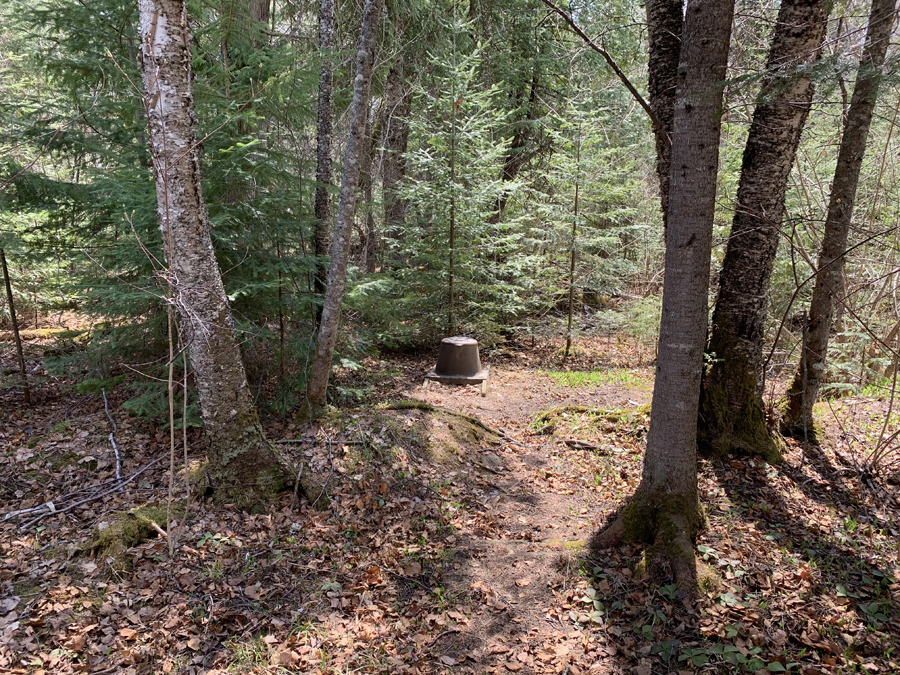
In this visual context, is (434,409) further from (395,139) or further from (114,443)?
(395,139)

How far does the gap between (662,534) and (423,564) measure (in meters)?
1.86

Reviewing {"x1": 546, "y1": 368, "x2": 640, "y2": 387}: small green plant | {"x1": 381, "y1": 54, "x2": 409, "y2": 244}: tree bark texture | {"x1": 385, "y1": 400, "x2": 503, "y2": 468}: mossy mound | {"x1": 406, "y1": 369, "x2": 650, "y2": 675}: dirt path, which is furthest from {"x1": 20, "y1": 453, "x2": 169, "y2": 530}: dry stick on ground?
{"x1": 381, "y1": 54, "x2": 409, "y2": 244}: tree bark texture

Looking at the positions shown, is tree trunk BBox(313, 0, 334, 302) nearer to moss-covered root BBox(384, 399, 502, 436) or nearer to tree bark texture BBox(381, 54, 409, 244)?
moss-covered root BBox(384, 399, 502, 436)

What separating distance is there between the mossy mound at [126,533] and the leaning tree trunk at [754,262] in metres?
5.07

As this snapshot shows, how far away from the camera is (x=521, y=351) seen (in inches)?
471

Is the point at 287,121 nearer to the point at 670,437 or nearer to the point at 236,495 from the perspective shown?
the point at 236,495

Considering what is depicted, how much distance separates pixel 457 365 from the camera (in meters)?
8.92

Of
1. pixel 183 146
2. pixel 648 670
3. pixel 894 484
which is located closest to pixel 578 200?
pixel 894 484

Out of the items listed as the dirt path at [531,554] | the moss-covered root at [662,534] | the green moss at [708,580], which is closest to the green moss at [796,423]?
the dirt path at [531,554]

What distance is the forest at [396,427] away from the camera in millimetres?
3287

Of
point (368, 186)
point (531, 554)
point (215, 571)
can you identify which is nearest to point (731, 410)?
point (531, 554)

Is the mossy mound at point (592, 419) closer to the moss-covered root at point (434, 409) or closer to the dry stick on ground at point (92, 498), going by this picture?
the moss-covered root at point (434, 409)

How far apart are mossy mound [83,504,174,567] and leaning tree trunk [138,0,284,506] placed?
53 centimetres

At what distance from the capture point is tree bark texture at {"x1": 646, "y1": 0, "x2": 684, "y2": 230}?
4.84m
